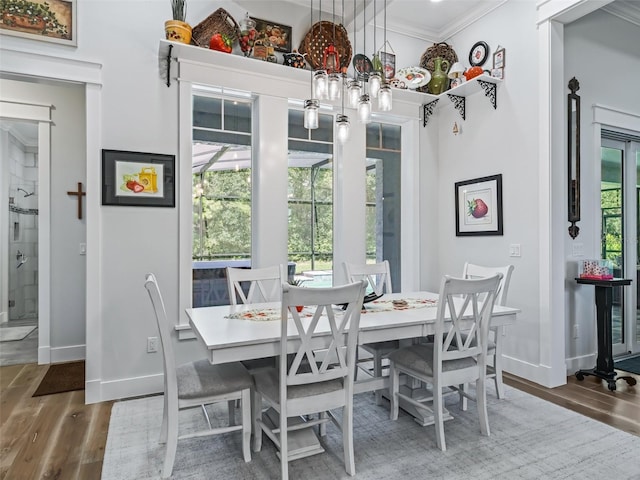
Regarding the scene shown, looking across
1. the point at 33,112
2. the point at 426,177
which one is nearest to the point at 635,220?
the point at 426,177

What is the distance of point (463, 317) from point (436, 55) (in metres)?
3.05

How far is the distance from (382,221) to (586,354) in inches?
87.2

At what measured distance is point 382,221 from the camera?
14.0 ft

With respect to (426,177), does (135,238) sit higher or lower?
lower

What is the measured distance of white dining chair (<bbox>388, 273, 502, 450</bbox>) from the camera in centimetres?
219

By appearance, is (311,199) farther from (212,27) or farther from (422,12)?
(422,12)

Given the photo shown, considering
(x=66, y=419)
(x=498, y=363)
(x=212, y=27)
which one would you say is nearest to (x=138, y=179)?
(x=212, y=27)

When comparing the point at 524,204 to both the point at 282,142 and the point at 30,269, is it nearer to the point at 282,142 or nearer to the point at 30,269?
the point at 282,142

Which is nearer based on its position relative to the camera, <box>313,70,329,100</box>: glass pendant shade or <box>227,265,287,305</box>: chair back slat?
<box>313,70,329,100</box>: glass pendant shade

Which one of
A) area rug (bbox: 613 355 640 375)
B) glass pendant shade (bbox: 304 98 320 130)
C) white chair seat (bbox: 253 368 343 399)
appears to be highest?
glass pendant shade (bbox: 304 98 320 130)

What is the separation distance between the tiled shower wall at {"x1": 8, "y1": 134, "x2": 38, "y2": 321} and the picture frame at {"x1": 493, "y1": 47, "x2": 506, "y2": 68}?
6.07 metres

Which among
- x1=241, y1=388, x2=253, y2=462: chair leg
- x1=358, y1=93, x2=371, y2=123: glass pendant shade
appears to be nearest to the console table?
x1=358, y1=93, x2=371, y2=123: glass pendant shade

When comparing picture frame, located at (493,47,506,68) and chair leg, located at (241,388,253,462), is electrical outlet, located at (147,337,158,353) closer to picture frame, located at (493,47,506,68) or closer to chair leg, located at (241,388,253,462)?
chair leg, located at (241,388,253,462)

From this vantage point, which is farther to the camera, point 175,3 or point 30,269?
point 30,269
